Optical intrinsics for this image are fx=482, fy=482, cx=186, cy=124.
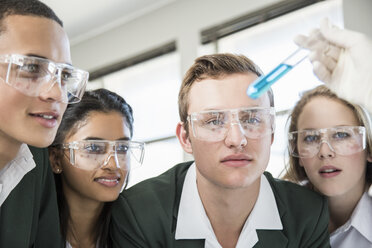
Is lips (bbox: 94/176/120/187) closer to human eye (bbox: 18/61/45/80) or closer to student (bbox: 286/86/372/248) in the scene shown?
human eye (bbox: 18/61/45/80)

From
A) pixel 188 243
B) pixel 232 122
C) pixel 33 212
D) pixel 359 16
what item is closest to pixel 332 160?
pixel 232 122

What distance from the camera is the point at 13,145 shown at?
5.62 feet

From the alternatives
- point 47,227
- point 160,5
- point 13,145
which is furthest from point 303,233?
point 160,5

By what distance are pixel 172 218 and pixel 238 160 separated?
35 cm

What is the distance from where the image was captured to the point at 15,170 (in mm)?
1761

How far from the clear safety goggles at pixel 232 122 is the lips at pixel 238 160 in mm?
74

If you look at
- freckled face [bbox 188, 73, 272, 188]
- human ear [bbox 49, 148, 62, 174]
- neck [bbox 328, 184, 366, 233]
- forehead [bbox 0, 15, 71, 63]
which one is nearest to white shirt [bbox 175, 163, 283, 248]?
freckled face [bbox 188, 73, 272, 188]

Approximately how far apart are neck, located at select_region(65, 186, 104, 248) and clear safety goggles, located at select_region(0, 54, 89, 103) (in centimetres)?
64

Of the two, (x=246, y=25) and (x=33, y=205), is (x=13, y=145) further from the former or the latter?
(x=246, y=25)

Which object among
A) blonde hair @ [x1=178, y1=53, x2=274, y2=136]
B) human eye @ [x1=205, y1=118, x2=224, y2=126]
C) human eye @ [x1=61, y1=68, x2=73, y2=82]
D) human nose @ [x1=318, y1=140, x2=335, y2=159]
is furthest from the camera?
human nose @ [x1=318, y1=140, x2=335, y2=159]

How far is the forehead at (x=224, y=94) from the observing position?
1768mm

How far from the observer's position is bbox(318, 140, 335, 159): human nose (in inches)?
78.4

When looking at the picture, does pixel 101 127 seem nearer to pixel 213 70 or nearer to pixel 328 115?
pixel 213 70

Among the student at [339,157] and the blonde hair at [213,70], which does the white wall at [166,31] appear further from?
the blonde hair at [213,70]
